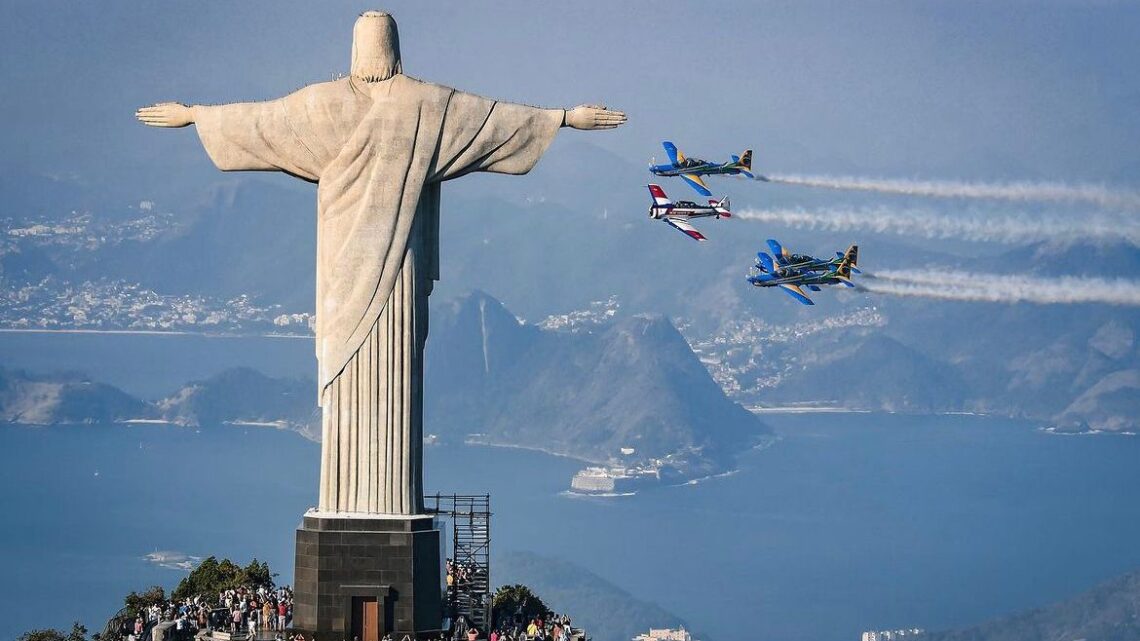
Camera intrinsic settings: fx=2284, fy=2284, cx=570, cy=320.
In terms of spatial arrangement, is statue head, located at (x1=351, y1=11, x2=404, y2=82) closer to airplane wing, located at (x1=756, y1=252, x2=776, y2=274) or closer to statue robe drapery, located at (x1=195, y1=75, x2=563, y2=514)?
statue robe drapery, located at (x1=195, y1=75, x2=563, y2=514)

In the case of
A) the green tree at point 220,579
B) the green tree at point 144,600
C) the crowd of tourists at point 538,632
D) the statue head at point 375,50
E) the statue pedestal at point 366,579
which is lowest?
the crowd of tourists at point 538,632

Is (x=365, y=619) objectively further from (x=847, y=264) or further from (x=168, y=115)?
(x=847, y=264)

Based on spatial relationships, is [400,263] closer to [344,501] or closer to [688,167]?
[344,501]

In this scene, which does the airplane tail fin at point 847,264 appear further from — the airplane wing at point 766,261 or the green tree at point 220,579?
the green tree at point 220,579

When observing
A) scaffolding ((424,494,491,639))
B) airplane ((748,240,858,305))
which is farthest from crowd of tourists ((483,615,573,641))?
airplane ((748,240,858,305))

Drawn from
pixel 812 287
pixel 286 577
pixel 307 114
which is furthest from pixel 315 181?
pixel 286 577

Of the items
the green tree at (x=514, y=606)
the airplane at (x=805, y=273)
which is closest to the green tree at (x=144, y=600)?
the green tree at (x=514, y=606)
